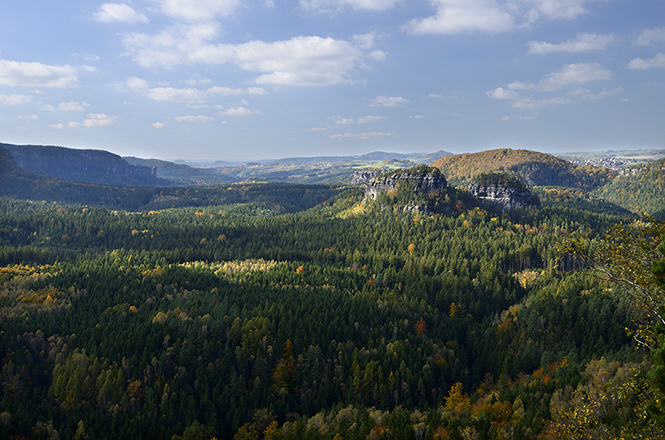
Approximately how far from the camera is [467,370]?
420ft

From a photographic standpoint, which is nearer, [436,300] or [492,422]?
[492,422]

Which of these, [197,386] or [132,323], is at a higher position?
[132,323]

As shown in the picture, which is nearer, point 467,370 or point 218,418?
point 218,418

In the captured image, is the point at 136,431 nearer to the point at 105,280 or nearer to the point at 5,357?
the point at 5,357

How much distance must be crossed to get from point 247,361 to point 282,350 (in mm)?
11634

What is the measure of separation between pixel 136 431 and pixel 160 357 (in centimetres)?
2592

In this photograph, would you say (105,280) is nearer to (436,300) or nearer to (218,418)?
(218,418)

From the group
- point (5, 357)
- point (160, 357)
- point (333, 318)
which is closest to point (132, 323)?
point (160, 357)

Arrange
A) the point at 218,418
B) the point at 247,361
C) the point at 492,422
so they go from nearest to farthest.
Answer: the point at 492,422 < the point at 218,418 < the point at 247,361

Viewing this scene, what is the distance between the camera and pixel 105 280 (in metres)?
175

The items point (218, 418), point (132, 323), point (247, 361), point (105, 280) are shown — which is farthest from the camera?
point (105, 280)

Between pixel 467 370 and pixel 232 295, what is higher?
pixel 232 295

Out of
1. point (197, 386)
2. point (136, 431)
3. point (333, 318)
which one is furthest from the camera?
point (333, 318)

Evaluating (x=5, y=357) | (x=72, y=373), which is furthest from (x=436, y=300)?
(x=5, y=357)
